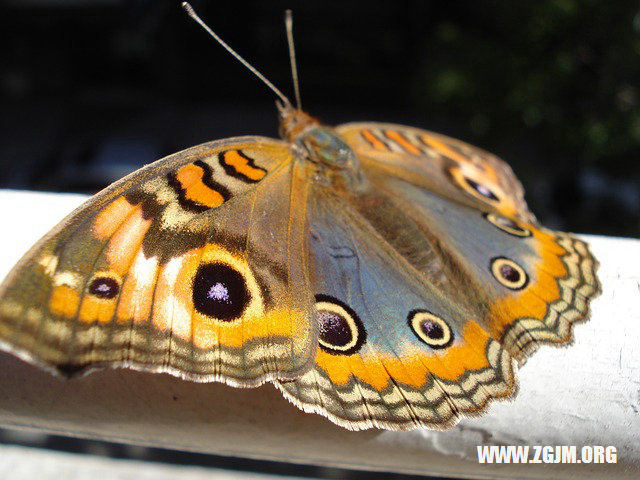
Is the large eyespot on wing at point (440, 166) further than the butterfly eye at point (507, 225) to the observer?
Yes

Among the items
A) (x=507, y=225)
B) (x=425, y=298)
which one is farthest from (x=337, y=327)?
(x=507, y=225)

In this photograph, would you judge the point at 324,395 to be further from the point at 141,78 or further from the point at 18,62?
the point at 18,62

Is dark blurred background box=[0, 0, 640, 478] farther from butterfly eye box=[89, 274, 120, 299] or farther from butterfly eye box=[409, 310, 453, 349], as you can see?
butterfly eye box=[89, 274, 120, 299]

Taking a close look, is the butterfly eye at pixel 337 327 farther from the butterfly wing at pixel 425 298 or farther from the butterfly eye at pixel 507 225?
the butterfly eye at pixel 507 225

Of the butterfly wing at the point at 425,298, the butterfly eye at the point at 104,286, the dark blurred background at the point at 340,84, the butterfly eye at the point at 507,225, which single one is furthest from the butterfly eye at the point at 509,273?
the dark blurred background at the point at 340,84

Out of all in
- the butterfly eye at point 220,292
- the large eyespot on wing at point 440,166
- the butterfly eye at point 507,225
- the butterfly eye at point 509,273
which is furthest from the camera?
the large eyespot on wing at point 440,166

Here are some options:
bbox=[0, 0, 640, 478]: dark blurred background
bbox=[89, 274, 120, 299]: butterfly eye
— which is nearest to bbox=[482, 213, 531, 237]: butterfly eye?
bbox=[89, 274, 120, 299]: butterfly eye

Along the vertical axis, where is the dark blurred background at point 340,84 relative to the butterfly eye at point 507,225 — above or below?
above

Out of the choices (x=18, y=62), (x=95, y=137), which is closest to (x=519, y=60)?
(x=95, y=137)
